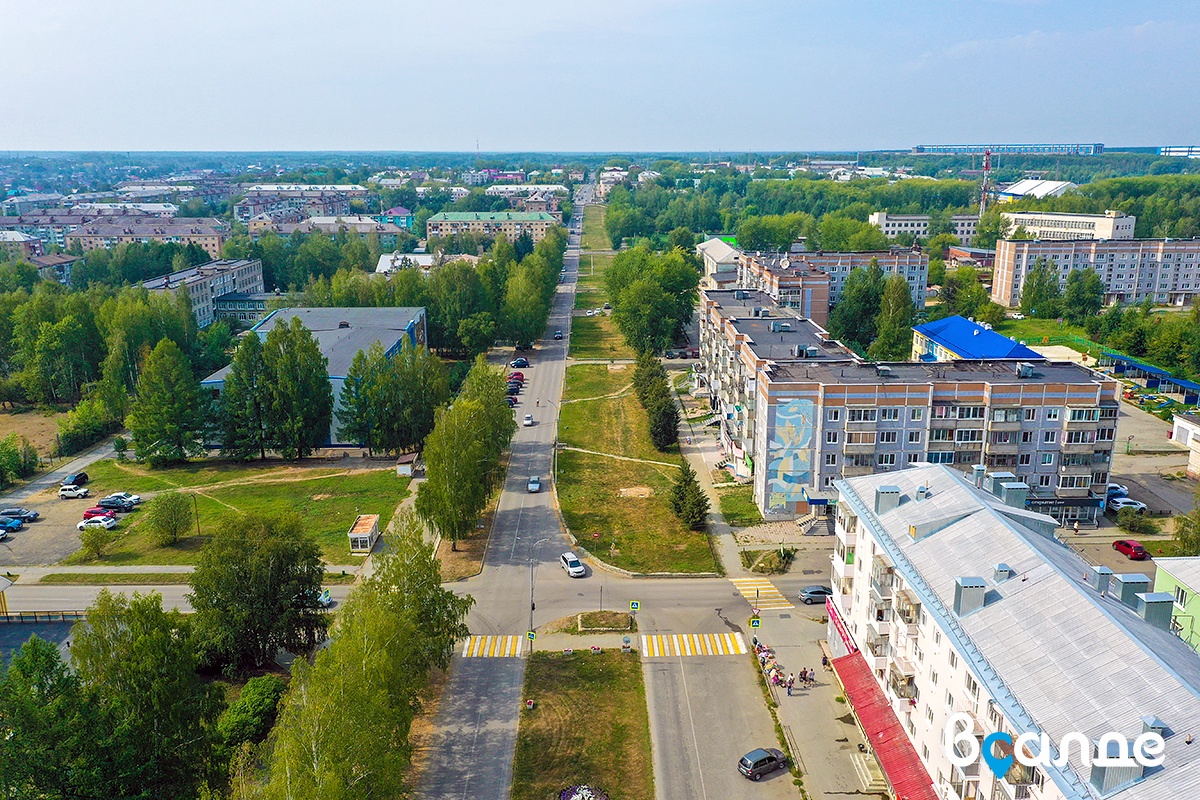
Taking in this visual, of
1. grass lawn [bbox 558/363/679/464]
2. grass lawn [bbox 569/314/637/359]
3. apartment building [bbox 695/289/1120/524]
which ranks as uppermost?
apartment building [bbox 695/289/1120/524]

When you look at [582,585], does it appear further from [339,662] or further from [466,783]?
[339,662]

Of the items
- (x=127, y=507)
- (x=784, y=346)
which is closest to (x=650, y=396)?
(x=784, y=346)

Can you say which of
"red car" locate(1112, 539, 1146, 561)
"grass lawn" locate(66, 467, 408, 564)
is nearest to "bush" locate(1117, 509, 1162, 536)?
"red car" locate(1112, 539, 1146, 561)

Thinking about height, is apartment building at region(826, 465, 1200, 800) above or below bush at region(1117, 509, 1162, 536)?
above

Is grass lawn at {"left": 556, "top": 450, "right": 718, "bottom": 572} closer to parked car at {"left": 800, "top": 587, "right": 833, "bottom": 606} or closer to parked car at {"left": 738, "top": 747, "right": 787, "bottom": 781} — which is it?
parked car at {"left": 800, "top": 587, "right": 833, "bottom": 606}

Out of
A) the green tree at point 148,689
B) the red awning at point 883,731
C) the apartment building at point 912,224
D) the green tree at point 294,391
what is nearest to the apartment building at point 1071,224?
the apartment building at point 912,224

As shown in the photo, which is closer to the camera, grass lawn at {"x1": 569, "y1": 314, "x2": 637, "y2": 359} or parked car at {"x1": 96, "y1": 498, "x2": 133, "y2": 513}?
parked car at {"x1": 96, "y1": 498, "x2": 133, "y2": 513}

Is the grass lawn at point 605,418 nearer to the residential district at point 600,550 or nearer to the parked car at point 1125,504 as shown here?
the residential district at point 600,550
